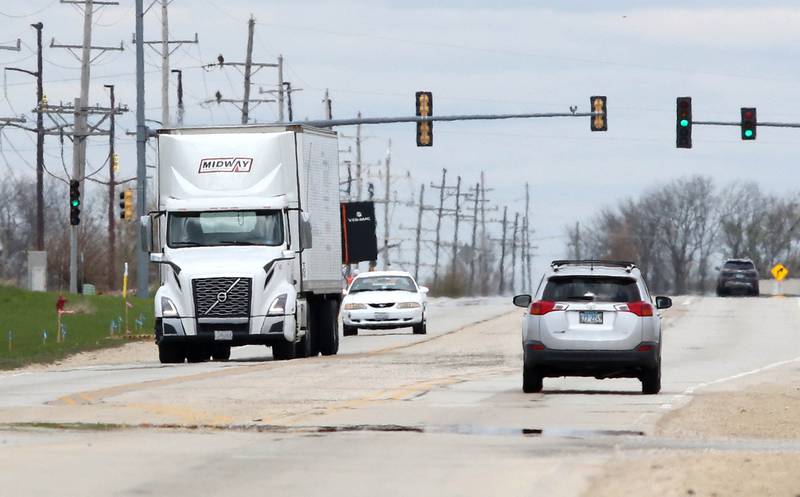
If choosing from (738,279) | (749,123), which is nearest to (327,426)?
(749,123)

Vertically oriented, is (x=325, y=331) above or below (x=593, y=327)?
below

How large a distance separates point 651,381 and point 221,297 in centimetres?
1098

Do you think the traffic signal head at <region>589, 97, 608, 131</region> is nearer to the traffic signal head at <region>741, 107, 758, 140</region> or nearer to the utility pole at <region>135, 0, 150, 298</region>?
the traffic signal head at <region>741, 107, 758, 140</region>

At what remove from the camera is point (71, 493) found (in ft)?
37.9

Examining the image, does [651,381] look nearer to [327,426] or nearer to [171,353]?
[327,426]

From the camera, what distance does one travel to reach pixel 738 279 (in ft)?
266

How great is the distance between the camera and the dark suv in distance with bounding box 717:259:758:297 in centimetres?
8100

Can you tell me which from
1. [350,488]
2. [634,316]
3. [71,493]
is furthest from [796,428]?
[71,493]

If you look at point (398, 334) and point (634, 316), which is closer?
point (634, 316)

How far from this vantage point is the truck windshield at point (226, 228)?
104 ft

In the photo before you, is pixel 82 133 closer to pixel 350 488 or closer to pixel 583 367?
pixel 583 367

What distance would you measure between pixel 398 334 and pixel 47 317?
13.6 m

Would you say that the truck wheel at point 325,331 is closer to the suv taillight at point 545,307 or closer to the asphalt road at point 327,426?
the asphalt road at point 327,426

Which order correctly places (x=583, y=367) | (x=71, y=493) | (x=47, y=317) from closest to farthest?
(x=71, y=493)
(x=583, y=367)
(x=47, y=317)
